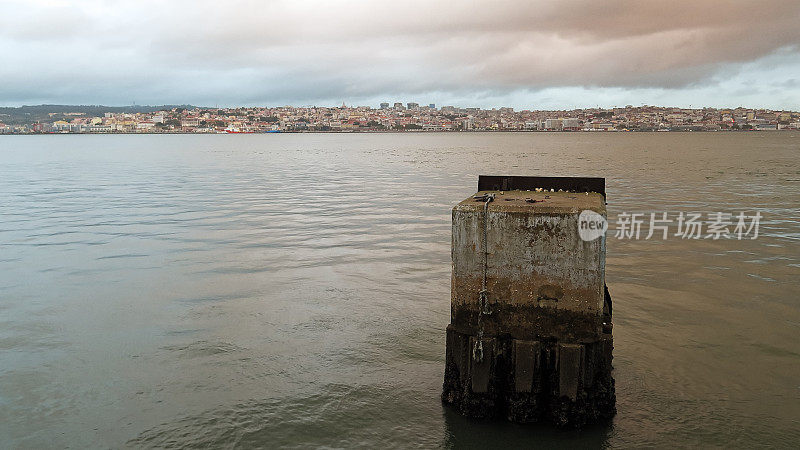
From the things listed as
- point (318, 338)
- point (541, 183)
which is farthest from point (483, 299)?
point (318, 338)

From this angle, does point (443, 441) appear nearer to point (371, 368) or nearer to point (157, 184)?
point (371, 368)

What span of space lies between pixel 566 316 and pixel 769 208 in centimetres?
1846

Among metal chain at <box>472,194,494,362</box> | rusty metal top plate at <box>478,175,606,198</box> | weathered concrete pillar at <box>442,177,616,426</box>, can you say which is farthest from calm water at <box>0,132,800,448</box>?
rusty metal top plate at <box>478,175,606,198</box>

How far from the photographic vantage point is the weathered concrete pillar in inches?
224

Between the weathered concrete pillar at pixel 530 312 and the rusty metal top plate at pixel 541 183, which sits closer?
the weathered concrete pillar at pixel 530 312

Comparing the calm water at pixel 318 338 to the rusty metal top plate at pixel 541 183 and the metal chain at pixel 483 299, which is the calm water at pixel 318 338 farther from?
the rusty metal top plate at pixel 541 183

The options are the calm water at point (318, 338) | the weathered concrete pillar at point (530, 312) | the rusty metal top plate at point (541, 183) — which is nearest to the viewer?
the weathered concrete pillar at point (530, 312)

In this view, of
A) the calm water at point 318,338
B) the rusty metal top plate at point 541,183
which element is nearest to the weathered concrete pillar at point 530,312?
the calm water at point 318,338

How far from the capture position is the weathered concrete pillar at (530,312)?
18.7 ft

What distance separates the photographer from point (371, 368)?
7.81 meters

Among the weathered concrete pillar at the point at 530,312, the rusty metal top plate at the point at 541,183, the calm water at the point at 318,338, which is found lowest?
the calm water at the point at 318,338

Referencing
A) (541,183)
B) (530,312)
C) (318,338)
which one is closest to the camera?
(530,312)

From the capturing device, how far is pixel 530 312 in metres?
5.84

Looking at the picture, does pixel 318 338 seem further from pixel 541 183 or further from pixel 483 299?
pixel 541 183
